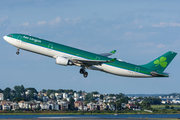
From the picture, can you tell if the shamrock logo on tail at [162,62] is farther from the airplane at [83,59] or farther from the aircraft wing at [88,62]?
the aircraft wing at [88,62]

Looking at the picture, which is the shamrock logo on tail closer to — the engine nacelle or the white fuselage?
the white fuselage

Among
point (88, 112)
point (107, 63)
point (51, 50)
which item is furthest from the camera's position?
point (88, 112)

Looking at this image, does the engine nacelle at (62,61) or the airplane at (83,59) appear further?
the airplane at (83,59)

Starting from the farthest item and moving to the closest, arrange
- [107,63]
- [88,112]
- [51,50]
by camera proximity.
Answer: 1. [88,112]
2. [107,63]
3. [51,50]

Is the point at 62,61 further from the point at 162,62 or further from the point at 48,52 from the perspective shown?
the point at 162,62

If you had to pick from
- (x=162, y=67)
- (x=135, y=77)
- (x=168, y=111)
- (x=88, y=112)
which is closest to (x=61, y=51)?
(x=135, y=77)

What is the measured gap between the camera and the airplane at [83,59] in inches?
2623

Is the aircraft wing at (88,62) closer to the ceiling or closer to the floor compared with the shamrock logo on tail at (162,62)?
closer to the floor

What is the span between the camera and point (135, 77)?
2911 inches

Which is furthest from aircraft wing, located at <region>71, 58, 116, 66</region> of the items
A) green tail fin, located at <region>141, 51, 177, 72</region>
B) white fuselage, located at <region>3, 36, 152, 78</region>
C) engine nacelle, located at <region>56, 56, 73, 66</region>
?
green tail fin, located at <region>141, 51, 177, 72</region>

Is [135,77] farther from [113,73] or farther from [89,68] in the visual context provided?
[89,68]

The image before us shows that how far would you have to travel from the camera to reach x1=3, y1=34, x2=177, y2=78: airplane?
66625 mm

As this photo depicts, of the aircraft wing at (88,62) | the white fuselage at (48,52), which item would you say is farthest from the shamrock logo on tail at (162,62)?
the aircraft wing at (88,62)

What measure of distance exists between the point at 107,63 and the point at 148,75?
10844 mm
